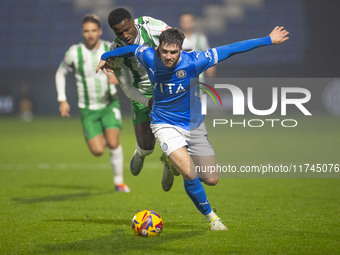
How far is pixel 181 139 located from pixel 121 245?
118 centimetres

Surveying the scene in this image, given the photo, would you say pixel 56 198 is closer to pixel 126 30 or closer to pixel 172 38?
pixel 126 30

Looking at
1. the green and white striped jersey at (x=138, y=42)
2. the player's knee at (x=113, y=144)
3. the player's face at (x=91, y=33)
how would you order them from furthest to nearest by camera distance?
the player's knee at (x=113, y=144)
the player's face at (x=91, y=33)
the green and white striped jersey at (x=138, y=42)

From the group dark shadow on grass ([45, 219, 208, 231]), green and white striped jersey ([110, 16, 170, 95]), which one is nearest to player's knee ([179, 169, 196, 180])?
dark shadow on grass ([45, 219, 208, 231])

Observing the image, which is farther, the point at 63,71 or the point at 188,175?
the point at 63,71

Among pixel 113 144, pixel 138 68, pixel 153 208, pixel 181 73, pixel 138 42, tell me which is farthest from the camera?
pixel 113 144

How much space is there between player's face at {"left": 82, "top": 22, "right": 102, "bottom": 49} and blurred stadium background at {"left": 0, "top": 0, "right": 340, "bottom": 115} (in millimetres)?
17907

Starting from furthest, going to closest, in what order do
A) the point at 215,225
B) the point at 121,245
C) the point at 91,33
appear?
the point at 91,33 < the point at 215,225 < the point at 121,245

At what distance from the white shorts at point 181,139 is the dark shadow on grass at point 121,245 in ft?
2.60

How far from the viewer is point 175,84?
5.84 metres

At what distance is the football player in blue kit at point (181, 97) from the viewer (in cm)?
570

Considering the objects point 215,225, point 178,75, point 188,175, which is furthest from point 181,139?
point 215,225

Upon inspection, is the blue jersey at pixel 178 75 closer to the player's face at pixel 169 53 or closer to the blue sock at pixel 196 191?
the player's face at pixel 169 53

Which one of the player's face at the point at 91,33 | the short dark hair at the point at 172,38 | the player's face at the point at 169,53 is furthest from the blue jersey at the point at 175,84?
the player's face at the point at 91,33

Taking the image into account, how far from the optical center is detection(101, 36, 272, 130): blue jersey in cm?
577
